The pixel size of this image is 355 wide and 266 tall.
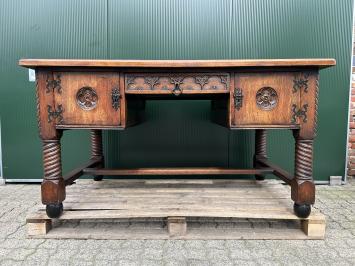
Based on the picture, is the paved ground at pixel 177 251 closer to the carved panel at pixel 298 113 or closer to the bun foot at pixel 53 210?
the bun foot at pixel 53 210

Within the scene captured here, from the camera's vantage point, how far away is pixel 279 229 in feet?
6.20

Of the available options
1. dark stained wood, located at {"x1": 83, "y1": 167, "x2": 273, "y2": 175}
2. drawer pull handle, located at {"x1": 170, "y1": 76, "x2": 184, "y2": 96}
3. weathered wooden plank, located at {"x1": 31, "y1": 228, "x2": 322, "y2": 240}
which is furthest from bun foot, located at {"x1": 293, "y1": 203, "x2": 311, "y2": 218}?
drawer pull handle, located at {"x1": 170, "y1": 76, "x2": 184, "y2": 96}

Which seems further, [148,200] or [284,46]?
[284,46]

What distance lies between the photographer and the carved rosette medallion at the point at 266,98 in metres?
1.69

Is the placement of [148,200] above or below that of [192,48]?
below

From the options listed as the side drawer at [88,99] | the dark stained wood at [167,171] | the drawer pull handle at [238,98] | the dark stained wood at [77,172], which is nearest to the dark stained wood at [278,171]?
the dark stained wood at [167,171]

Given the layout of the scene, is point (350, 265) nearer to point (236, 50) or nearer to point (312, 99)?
point (312, 99)

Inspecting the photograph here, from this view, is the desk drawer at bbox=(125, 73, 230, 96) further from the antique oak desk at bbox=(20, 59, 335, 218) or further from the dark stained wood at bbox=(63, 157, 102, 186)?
the dark stained wood at bbox=(63, 157, 102, 186)

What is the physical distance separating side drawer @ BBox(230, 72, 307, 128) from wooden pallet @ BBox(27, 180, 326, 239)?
2.05 ft

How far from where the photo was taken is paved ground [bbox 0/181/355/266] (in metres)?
1.57

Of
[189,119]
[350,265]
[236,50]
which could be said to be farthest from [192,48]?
[350,265]

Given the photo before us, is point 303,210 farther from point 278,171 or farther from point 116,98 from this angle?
point 116,98

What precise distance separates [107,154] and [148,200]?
3.82 ft

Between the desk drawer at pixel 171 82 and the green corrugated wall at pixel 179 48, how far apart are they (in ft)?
4.00
